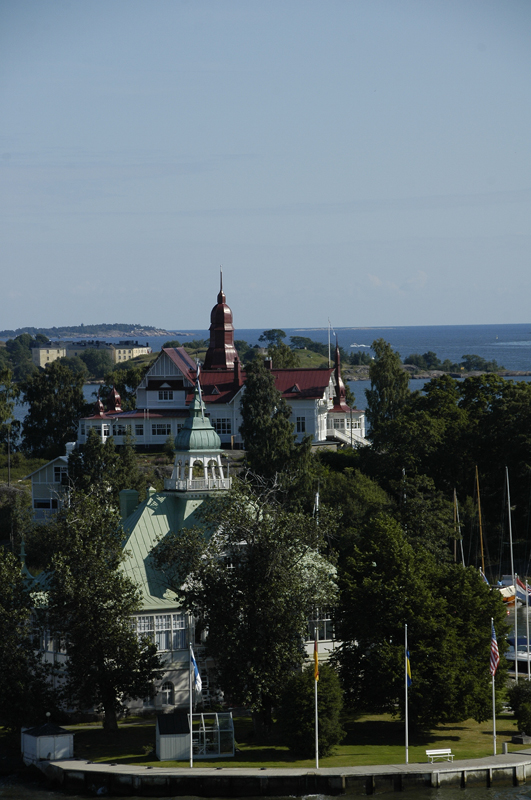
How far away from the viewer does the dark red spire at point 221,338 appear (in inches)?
4503

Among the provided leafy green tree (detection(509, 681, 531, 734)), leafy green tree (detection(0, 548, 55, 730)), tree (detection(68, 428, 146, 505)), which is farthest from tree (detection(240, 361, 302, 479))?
leafy green tree (detection(0, 548, 55, 730))

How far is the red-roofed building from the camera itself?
348 feet

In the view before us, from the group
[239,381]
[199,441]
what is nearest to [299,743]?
[199,441]

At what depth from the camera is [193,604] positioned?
47438mm

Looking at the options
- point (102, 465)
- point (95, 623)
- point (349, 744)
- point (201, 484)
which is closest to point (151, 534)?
point (201, 484)

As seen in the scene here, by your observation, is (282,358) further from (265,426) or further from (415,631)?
(415,631)

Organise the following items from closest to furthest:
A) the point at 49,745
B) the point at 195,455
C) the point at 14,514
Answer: the point at 49,745 → the point at 195,455 → the point at 14,514

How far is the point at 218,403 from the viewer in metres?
106

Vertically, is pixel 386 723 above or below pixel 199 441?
below

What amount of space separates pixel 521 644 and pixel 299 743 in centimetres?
2141

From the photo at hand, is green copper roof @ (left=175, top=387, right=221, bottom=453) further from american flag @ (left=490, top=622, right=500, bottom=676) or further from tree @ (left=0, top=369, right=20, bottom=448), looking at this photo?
tree @ (left=0, top=369, right=20, bottom=448)

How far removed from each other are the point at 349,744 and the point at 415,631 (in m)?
5.31

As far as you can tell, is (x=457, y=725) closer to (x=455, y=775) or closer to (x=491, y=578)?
(x=455, y=775)

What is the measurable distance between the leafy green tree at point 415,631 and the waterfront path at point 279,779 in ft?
11.8
